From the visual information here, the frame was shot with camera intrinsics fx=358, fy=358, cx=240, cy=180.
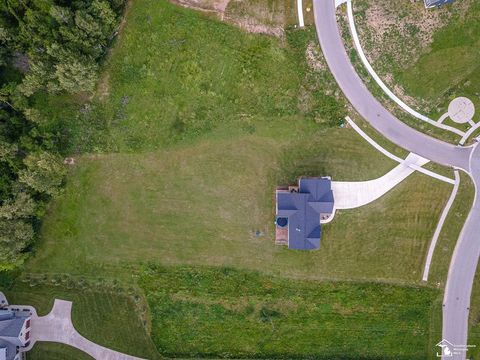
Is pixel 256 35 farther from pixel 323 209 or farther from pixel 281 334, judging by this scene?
pixel 281 334

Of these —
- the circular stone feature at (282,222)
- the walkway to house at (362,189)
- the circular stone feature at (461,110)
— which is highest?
the circular stone feature at (461,110)

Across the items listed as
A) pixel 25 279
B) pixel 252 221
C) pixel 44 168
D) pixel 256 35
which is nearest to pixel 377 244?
pixel 252 221

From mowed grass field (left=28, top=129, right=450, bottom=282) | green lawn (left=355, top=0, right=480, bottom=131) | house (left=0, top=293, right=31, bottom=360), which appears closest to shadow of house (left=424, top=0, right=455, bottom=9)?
green lawn (left=355, top=0, right=480, bottom=131)

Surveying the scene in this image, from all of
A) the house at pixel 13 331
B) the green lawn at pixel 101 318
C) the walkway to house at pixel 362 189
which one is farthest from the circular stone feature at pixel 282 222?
the house at pixel 13 331

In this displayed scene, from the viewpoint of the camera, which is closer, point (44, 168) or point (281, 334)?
point (44, 168)

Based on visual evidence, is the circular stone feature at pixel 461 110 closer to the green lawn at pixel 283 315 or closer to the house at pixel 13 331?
the green lawn at pixel 283 315
